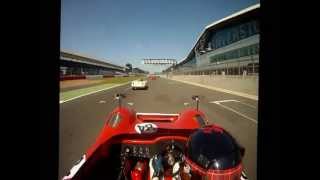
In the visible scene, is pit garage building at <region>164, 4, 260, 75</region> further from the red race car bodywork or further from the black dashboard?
the black dashboard

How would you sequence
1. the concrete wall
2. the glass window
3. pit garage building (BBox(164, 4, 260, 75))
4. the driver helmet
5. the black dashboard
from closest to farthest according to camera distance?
the driver helmet < the black dashboard < the concrete wall < pit garage building (BBox(164, 4, 260, 75)) < the glass window

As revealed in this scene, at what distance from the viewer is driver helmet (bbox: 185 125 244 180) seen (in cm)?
271

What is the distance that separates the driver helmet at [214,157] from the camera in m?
2.71

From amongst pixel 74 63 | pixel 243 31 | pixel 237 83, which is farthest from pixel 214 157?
pixel 74 63

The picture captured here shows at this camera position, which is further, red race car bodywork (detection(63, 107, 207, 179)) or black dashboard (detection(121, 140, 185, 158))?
black dashboard (detection(121, 140, 185, 158))

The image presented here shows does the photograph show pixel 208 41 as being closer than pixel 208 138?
No

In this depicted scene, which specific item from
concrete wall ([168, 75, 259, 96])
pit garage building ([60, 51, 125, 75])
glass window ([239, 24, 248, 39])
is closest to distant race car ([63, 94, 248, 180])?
concrete wall ([168, 75, 259, 96])

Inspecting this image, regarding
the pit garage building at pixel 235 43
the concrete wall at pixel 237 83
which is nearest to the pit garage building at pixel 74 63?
the concrete wall at pixel 237 83

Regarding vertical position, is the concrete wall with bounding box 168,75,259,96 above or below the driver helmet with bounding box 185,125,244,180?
above
